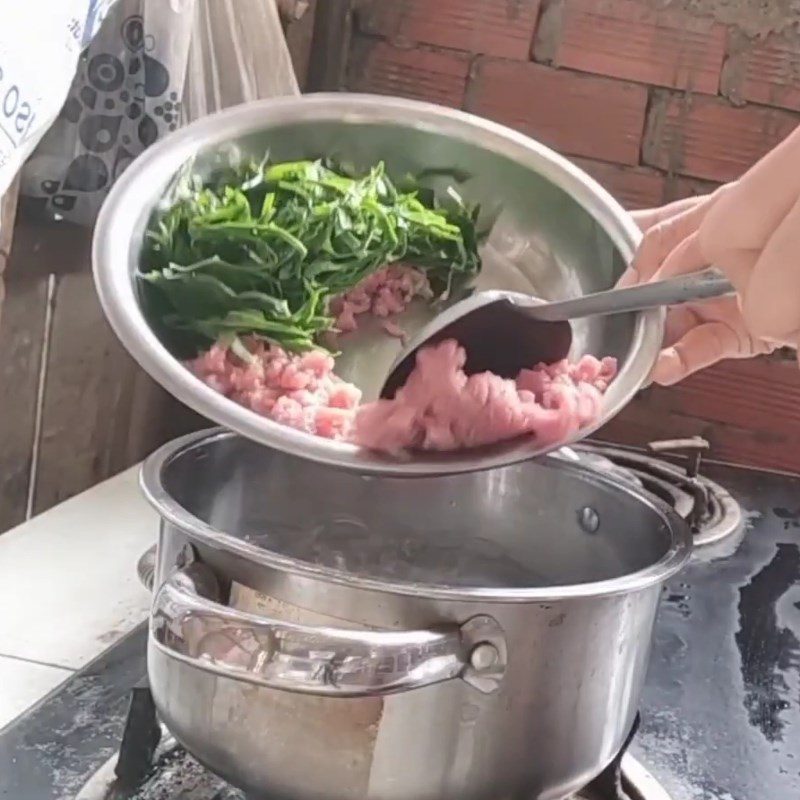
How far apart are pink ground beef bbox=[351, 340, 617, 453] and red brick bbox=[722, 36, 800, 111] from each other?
2.33ft

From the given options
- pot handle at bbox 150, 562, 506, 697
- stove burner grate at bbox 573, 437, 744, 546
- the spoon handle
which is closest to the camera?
pot handle at bbox 150, 562, 506, 697

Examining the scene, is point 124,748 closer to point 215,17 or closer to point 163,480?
point 163,480

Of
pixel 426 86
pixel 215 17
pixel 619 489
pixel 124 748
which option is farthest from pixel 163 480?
pixel 426 86

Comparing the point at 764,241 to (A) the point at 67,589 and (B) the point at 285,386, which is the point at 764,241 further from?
(A) the point at 67,589

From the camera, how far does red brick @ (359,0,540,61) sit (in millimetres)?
1242

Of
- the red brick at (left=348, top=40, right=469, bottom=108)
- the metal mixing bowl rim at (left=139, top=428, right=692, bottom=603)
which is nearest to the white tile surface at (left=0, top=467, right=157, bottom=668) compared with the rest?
the metal mixing bowl rim at (left=139, top=428, right=692, bottom=603)

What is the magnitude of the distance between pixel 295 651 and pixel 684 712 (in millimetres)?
354

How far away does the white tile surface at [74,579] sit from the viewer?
72 centimetres

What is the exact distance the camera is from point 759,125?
122 centimetres

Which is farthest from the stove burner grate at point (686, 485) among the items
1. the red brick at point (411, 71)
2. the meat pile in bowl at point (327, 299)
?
the red brick at point (411, 71)

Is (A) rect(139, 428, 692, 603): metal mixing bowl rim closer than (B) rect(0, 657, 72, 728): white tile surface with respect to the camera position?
Yes

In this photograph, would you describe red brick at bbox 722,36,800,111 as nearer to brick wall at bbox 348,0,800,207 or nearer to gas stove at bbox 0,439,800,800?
brick wall at bbox 348,0,800,207

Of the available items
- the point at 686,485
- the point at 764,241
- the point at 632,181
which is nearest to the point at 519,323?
the point at 764,241

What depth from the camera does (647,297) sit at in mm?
589
